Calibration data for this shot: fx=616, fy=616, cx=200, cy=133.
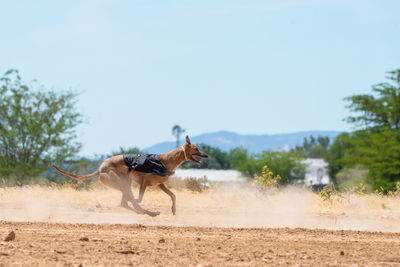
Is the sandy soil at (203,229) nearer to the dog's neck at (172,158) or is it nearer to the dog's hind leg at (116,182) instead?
the dog's hind leg at (116,182)

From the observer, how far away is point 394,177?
5519 cm

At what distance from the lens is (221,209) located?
62.5ft

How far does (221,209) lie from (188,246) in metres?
8.37

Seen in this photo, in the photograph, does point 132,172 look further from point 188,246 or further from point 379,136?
point 379,136

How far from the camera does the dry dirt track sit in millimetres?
9336

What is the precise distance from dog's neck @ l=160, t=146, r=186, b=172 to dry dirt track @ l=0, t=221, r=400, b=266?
1.77 meters

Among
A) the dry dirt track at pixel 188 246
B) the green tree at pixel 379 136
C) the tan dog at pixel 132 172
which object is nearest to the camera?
the dry dirt track at pixel 188 246

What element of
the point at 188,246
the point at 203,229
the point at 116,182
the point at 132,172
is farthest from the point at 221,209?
the point at 188,246

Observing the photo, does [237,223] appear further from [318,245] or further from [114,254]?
[114,254]

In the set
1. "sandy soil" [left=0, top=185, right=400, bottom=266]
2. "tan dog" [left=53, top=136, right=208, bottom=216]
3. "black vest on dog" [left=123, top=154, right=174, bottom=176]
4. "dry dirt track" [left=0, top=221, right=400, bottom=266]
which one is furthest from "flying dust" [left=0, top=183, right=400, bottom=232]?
"dry dirt track" [left=0, top=221, right=400, bottom=266]

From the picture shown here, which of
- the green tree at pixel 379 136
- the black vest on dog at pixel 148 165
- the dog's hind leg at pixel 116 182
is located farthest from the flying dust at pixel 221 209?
the green tree at pixel 379 136

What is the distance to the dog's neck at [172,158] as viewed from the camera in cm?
1507

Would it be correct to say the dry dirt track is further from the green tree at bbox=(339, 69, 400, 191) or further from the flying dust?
the green tree at bbox=(339, 69, 400, 191)

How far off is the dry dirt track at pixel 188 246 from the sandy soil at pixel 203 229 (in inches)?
0.6
